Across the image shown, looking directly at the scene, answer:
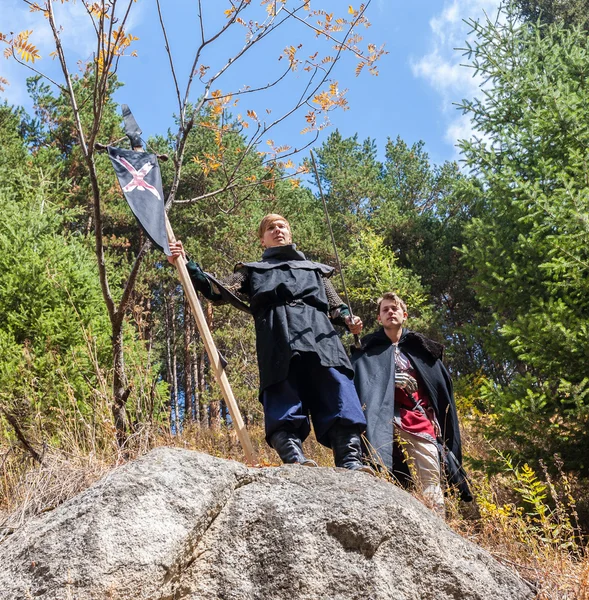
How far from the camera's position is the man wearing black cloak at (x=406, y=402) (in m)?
4.12

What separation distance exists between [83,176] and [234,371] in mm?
7754

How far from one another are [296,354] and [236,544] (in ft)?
4.20

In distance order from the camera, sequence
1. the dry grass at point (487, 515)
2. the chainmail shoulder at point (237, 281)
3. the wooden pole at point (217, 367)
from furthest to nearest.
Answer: the chainmail shoulder at point (237, 281), the wooden pole at point (217, 367), the dry grass at point (487, 515)

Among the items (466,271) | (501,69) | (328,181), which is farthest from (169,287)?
(501,69)

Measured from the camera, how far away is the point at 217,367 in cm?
354

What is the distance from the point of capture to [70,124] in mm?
18312

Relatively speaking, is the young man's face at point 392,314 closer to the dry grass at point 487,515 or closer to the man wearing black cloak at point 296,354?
the man wearing black cloak at point 296,354

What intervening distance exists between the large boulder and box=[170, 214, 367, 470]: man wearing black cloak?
0.61m

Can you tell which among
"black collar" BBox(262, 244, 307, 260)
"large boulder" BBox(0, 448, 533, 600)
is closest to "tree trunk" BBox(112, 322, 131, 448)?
"black collar" BBox(262, 244, 307, 260)

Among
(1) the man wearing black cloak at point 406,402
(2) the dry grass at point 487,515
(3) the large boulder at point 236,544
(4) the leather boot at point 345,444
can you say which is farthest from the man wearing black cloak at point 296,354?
(2) the dry grass at point 487,515

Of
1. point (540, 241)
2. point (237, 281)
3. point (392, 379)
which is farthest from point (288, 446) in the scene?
point (540, 241)

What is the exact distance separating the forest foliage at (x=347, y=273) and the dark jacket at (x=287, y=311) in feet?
2.43

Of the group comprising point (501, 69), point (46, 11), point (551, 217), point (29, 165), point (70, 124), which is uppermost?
point (70, 124)

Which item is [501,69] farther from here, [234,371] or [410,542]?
[234,371]
